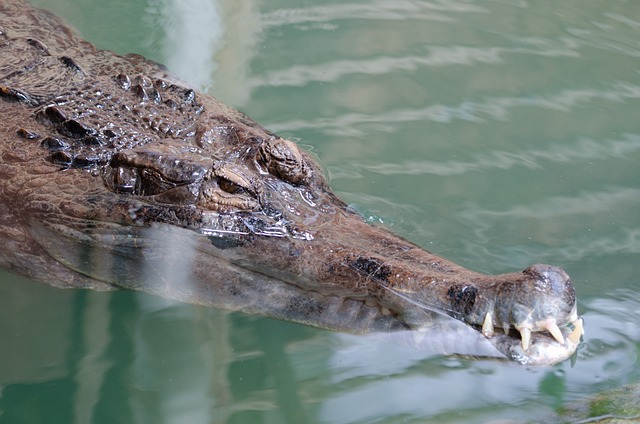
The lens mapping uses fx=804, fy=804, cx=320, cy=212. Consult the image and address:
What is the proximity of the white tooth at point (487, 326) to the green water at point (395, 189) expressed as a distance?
43 centimetres

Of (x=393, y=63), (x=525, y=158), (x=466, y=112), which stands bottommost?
(x=525, y=158)

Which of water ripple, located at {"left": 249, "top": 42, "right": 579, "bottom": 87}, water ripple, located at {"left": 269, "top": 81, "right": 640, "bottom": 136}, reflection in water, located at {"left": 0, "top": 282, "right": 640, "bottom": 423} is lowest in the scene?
reflection in water, located at {"left": 0, "top": 282, "right": 640, "bottom": 423}

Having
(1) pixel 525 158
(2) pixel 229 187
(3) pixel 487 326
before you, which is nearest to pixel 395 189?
(1) pixel 525 158

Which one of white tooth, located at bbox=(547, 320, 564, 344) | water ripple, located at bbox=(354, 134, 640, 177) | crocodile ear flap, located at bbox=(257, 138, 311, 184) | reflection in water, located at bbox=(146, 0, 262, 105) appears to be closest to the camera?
white tooth, located at bbox=(547, 320, 564, 344)

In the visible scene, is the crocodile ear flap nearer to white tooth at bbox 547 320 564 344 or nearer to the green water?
the green water

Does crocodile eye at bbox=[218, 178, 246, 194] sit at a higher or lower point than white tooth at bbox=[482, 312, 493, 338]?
higher

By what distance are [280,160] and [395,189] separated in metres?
1.18

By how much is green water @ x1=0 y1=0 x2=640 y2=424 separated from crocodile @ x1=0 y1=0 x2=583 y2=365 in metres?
0.25

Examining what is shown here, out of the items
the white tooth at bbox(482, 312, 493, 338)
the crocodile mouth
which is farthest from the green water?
the white tooth at bbox(482, 312, 493, 338)

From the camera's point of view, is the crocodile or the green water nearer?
the crocodile

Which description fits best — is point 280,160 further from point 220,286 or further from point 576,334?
point 576,334

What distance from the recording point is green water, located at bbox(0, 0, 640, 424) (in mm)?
3902

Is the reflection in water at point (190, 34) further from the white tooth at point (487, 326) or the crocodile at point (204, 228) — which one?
the white tooth at point (487, 326)

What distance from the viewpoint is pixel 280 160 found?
174 inches
